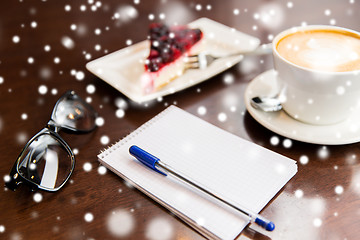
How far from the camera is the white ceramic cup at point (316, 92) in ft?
2.08

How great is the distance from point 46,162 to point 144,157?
0.19 meters

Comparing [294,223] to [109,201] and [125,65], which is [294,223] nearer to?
[109,201]

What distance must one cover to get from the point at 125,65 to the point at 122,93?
13cm

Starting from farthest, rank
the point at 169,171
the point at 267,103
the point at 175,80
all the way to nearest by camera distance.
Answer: the point at 175,80
the point at 267,103
the point at 169,171

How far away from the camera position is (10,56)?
1.02 meters

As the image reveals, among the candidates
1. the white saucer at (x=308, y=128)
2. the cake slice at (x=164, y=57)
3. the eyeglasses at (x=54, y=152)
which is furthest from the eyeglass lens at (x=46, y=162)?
Result: the white saucer at (x=308, y=128)

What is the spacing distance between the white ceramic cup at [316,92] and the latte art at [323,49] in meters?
0.03

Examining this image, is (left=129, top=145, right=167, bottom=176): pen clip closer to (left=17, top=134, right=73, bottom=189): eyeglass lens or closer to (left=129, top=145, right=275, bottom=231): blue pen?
(left=129, top=145, right=275, bottom=231): blue pen

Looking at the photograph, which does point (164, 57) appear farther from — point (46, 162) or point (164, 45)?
point (46, 162)

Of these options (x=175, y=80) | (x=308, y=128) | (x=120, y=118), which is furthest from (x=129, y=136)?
(x=308, y=128)

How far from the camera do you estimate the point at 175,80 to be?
89 centimetres

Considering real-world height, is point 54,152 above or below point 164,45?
below

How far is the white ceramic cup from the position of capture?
634mm

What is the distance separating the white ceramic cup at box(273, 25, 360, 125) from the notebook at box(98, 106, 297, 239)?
11 centimetres
